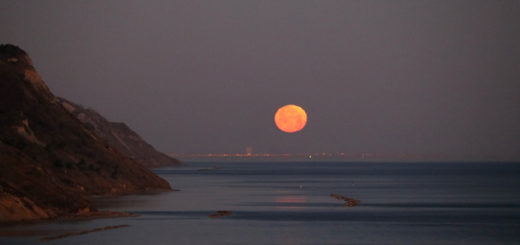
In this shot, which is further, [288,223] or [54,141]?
[54,141]

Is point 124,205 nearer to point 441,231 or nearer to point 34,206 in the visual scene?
point 34,206

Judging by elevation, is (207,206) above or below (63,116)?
below

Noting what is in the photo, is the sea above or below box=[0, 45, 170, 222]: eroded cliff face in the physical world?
below

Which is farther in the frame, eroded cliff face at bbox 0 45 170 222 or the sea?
eroded cliff face at bbox 0 45 170 222

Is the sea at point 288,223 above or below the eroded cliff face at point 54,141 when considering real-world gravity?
below

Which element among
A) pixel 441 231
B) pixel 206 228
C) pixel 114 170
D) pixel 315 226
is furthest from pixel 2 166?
pixel 114 170

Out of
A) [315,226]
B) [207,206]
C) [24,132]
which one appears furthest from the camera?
[24,132]

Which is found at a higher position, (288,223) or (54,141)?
(54,141)

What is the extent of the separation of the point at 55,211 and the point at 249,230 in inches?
559

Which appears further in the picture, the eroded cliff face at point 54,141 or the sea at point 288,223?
the eroded cliff face at point 54,141

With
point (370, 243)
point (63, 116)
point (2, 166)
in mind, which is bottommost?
point (370, 243)

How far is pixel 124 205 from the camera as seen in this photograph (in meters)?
79.6

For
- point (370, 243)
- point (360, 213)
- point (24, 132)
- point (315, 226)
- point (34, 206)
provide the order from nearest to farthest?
point (370, 243), point (34, 206), point (315, 226), point (360, 213), point (24, 132)

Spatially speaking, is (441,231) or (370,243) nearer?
(370,243)
